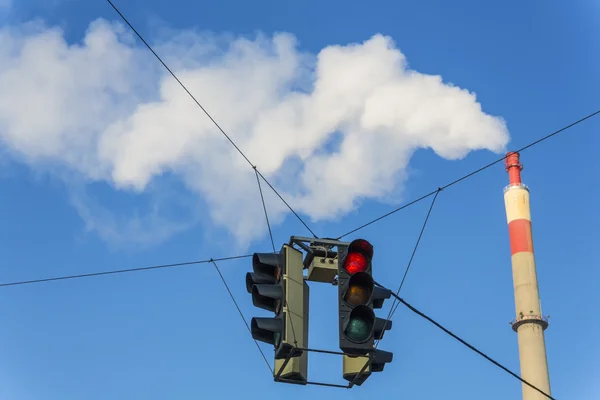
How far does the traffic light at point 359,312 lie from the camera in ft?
28.1

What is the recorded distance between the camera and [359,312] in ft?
28.1

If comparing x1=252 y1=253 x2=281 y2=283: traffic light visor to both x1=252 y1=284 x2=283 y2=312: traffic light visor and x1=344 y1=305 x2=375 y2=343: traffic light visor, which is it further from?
x1=344 y1=305 x2=375 y2=343: traffic light visor

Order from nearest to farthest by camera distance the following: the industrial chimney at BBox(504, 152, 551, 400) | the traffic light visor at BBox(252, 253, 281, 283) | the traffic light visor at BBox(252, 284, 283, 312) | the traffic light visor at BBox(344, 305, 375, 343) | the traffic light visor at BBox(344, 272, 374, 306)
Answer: the traffic light visor at BBox(344, 305, 375, 343) < the traffic light visor at BBox(344, 272, 374, 306) < the traffic light visor at BBox(252, 284, 283, 312) < the traffic light visor at BBox(252, 253, 281, 283) < the industrial chimney at BBox(504, 152, 551, 400)

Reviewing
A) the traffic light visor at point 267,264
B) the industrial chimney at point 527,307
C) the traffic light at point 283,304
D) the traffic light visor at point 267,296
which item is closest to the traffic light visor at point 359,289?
the traffic light at point 283,304

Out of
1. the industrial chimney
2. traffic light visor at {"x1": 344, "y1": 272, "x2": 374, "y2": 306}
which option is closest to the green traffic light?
traffic light visor at {"x1": 344, "y1": 272, "x2": 374, "y2": 306}

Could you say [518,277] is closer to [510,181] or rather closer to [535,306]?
[535,306]

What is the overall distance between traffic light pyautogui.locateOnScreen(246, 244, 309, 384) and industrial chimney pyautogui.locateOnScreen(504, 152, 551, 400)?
47803 mm

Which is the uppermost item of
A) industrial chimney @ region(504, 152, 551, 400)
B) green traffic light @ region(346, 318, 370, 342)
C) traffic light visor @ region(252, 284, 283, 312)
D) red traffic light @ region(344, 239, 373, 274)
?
industrial chimney @ region(504, 152, 551, 400)

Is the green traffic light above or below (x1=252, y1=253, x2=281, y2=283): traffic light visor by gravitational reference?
below

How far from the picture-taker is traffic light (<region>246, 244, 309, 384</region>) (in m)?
8.62

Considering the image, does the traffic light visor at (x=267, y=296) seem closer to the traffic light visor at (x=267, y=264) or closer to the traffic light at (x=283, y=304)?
the traffic light at (x=283, y=304)

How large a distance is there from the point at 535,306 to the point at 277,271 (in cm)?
4947

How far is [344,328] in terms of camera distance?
336 inches

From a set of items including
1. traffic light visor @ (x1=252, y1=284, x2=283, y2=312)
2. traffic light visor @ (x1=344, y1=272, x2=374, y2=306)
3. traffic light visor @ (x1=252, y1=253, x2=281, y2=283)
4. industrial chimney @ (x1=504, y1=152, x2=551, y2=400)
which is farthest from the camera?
industrial chimney @ (x1=504, y1=152, x2=551, y2=400)
